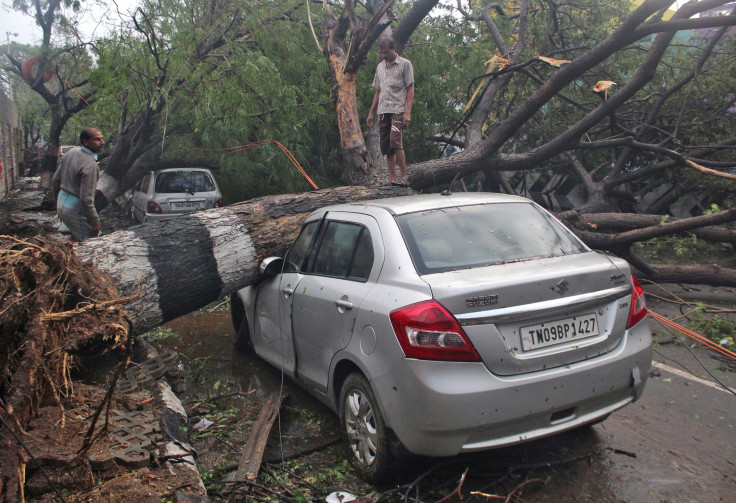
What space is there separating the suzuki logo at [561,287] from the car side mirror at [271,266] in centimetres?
243

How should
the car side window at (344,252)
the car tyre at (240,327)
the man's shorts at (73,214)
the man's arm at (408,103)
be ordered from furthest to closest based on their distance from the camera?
the man's arm at (408,103)
the man's shorts at (73,214)
the car tyre at (240,327)
the car side window at (344,252)

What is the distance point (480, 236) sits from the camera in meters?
3.56

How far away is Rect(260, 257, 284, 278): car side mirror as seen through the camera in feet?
15.4

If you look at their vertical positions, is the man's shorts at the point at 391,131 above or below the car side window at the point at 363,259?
above

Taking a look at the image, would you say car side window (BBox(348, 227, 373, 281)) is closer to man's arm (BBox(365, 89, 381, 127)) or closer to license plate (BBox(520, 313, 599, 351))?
license plate (BBox(520, 313, 599, 351))

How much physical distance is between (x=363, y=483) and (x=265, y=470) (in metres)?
0.63

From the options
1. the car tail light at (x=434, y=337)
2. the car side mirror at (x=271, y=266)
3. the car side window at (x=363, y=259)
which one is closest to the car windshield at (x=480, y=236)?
the car side window at (x=363, y=259)

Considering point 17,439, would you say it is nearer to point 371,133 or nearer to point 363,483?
point 363,483

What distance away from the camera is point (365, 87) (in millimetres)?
10180

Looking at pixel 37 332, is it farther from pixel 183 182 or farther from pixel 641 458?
pixel 183 182

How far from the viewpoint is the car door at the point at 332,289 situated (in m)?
3.50

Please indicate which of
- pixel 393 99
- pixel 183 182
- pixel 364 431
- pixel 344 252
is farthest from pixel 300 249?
pixel 183 182

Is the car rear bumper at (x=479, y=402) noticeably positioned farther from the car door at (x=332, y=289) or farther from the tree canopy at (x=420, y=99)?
the tree canopy at (x=420, y=99)

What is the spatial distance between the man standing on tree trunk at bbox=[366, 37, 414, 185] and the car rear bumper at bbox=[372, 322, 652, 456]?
13.5ft
